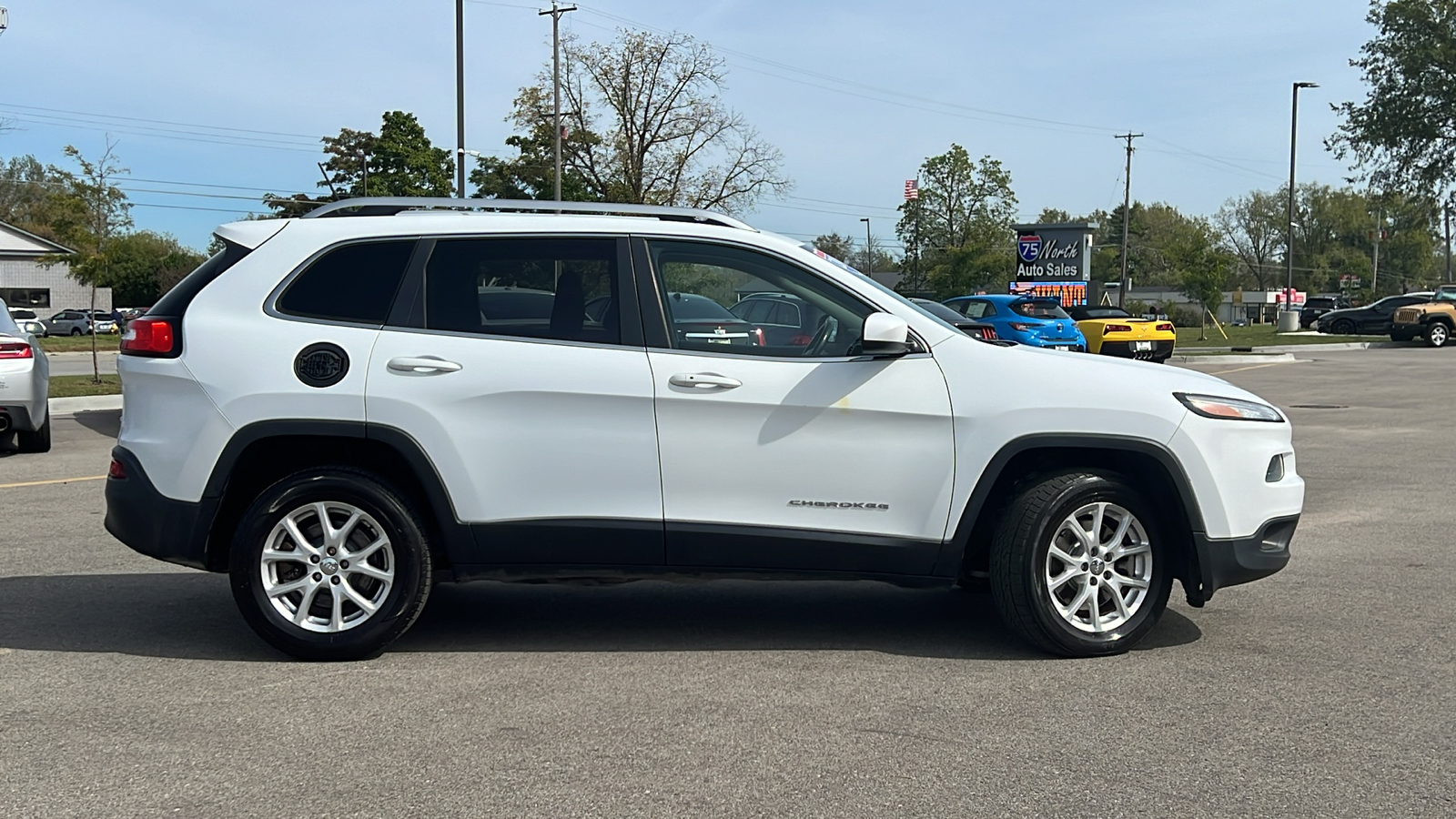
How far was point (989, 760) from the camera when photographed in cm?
402

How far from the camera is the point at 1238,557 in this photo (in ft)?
17.0

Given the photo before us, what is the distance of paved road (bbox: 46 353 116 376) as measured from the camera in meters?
26.5

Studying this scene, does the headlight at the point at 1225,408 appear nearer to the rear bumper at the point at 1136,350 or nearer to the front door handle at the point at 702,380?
the front door handle at the point at 702,380

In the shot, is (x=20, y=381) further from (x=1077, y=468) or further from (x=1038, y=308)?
(x=1038, y=308)

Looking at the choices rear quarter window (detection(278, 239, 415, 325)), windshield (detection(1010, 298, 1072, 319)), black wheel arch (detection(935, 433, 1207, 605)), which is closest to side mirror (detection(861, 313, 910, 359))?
black wheel arch (detection(935, 433, 1207, 605))

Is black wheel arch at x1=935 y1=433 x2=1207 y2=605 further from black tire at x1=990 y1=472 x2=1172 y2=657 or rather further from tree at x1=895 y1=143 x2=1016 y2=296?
tree at x1=895 y1=143 x2=1016 y2=296

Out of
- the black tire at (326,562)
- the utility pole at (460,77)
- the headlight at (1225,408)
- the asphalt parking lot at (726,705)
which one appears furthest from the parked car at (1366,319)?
the black tire at (326,562)

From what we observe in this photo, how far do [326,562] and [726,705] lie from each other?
178 centimetres

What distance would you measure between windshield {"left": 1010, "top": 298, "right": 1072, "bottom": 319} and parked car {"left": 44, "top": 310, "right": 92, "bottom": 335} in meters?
50.2

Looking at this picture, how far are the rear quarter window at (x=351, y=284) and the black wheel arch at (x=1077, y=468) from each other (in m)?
2.54

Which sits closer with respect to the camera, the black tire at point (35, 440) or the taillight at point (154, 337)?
the taillight at point (154, 337)

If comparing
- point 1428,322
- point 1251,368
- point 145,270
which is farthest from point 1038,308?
point 145,270

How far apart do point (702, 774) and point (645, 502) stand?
1.45 meters

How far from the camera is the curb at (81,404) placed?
1680 cm
